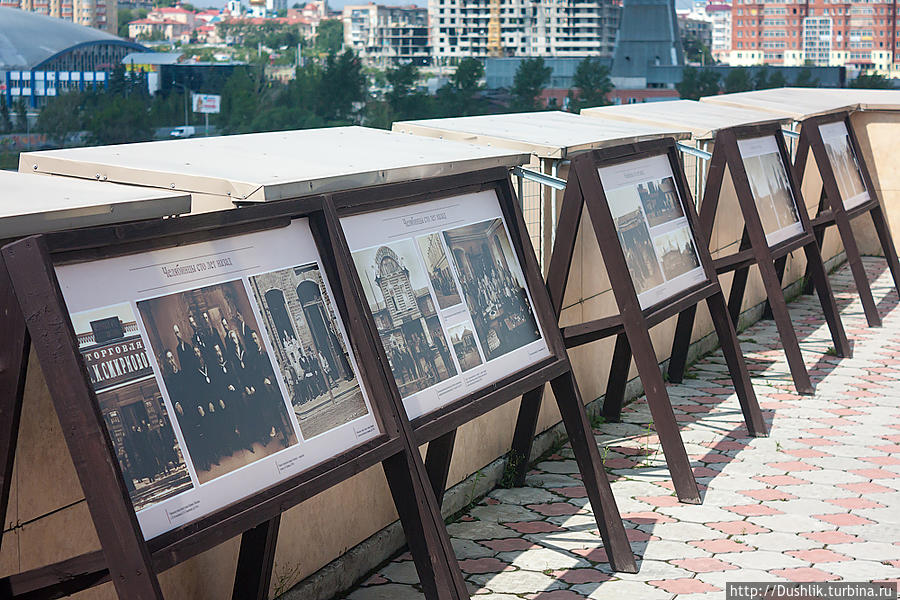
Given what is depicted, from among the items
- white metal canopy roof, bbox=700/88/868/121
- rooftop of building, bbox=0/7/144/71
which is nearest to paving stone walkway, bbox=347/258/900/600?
white metal canopy roof, bbox=700/88/868/121

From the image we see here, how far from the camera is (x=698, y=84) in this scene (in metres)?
91.2

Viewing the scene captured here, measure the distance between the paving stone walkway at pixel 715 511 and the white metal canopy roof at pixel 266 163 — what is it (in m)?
1.22

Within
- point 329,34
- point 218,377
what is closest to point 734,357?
point 218,377

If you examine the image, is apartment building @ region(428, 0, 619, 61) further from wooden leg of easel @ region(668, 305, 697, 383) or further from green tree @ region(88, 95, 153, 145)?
wooden leg of easel @ region(668, 305, 697, 383)

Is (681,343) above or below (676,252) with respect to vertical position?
below

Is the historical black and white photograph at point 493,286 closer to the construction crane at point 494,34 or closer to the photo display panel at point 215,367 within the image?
the photo display panel at point 215,367

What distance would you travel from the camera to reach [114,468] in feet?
5.43

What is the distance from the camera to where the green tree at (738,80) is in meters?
90.1

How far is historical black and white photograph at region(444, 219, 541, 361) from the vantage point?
2902mm

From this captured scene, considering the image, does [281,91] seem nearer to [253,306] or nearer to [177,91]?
[177,91]

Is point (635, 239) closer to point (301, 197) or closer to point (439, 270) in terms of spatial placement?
point (439, 270)

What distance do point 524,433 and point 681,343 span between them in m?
1.86

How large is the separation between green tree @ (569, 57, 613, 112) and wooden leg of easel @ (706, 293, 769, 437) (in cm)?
9229

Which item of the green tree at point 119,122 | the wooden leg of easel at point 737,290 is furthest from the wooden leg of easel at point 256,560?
the green tree at point 119,122
